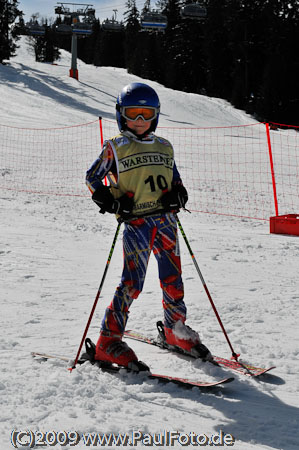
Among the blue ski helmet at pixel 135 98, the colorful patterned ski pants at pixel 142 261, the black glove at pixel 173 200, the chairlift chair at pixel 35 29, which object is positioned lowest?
the colorful patterned ski pants at pixel 142 261

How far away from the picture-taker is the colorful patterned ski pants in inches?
134

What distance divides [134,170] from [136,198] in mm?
186

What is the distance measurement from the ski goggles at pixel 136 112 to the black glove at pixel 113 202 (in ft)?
1.68

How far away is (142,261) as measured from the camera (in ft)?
11.2

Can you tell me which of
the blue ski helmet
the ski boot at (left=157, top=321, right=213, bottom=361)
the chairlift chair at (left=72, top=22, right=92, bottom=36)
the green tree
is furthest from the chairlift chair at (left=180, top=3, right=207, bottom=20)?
the ski boot at (left=157, top=321, right=213, bottom=361)

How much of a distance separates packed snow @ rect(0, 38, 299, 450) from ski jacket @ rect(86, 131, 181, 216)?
1140mm

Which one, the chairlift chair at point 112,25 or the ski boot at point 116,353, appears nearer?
the ski boot at point 116,353

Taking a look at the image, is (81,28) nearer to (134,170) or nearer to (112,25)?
(112,25)

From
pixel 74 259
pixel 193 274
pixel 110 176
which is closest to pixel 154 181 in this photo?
pixel 110 176

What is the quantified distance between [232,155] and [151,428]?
15757 mm

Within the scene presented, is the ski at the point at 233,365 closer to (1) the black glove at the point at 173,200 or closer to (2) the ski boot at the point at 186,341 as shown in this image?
(2) the ski boot at the point at 186,341


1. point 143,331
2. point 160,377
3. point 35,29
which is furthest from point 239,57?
point 160,377

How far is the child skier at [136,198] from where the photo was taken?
11.1ft

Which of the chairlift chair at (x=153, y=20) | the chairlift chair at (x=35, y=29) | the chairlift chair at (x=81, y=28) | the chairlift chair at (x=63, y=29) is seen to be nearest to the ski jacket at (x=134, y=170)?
the chairlift chair at (x=81, y=28)
